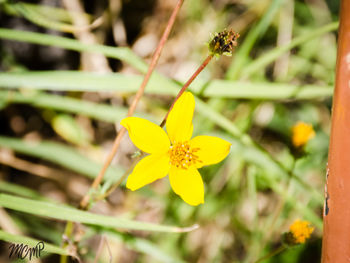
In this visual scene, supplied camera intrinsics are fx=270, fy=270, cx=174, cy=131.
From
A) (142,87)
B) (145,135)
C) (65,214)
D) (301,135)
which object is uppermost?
(301,135)

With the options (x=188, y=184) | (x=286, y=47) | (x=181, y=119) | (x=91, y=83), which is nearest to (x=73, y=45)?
(x=91, y=83)

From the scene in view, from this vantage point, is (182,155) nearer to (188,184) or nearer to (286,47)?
(188,184)

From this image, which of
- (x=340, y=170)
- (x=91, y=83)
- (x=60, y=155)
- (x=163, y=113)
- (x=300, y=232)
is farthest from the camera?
(x=163, y=113)

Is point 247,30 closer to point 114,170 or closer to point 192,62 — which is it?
point 192,62

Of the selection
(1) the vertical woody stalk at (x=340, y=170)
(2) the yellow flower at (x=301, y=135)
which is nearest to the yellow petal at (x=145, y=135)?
(1) the vertical woody stalk at (x=340, y=170)

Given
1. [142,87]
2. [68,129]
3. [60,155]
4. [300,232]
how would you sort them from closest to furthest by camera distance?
[142,87]
[300,232]
[60,155]
[68,129]

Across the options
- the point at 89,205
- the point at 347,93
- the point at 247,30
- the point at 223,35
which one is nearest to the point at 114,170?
the point at 89,205
